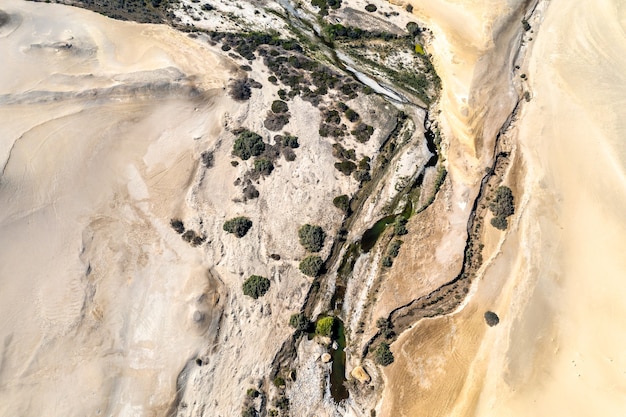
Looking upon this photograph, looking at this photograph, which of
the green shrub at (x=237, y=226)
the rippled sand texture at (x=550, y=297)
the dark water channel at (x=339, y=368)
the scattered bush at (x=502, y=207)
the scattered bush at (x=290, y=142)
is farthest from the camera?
the scattered bush at (x=290, y=142)

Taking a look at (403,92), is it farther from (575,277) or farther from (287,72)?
(575,277)

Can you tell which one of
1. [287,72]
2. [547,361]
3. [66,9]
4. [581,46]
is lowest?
[547,361]

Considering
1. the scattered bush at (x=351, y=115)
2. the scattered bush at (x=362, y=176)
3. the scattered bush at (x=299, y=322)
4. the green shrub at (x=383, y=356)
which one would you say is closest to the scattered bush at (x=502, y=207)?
the scattered bush at (x=362, y=176)

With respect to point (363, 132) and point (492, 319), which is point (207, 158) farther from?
point (492, 319)

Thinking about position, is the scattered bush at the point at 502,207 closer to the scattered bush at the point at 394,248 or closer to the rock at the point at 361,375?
the scattered bush at the point at 394,248

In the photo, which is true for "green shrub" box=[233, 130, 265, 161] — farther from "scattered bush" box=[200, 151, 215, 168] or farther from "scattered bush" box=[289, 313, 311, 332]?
"scattered bush" box=[289, 313, 311, 332]

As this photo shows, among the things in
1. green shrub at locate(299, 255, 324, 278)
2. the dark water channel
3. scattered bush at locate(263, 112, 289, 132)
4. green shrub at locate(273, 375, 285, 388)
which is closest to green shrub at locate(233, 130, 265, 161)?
scattered bush at locate(263, 112, 289, 132)

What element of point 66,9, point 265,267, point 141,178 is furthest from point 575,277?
point 66,9
